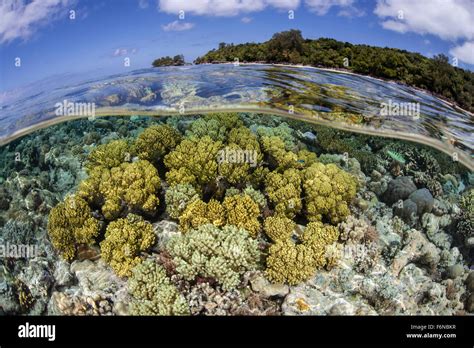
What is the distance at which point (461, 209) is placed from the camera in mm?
8258

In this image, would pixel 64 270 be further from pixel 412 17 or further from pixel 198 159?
pixel 412 17

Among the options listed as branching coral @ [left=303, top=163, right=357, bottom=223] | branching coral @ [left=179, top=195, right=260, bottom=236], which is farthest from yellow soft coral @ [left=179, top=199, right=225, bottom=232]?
branching coral @ [left=303, top=163, right=357, bottom=223]

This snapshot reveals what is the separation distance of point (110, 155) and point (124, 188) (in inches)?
35.4

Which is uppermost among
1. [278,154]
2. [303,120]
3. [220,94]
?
[220,94]

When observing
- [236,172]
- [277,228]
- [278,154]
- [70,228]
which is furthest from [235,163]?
[70,228]

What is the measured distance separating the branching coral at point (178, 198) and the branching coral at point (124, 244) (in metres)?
0.61

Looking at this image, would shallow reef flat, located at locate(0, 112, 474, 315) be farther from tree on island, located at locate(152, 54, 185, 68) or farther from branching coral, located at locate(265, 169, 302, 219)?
tree on island, located at locate(152, 54, 185, 68)

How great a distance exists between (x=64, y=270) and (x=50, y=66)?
462 centimetres

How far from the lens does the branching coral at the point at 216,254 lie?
237 inches

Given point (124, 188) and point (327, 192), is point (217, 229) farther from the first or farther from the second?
point (327, 192)

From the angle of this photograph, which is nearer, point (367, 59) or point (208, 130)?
point (208, 130)

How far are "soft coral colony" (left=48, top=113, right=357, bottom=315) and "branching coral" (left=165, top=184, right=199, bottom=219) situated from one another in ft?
0.06

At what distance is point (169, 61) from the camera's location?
27.2 ft

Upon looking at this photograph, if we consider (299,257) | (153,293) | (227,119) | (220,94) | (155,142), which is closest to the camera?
(153,293)
